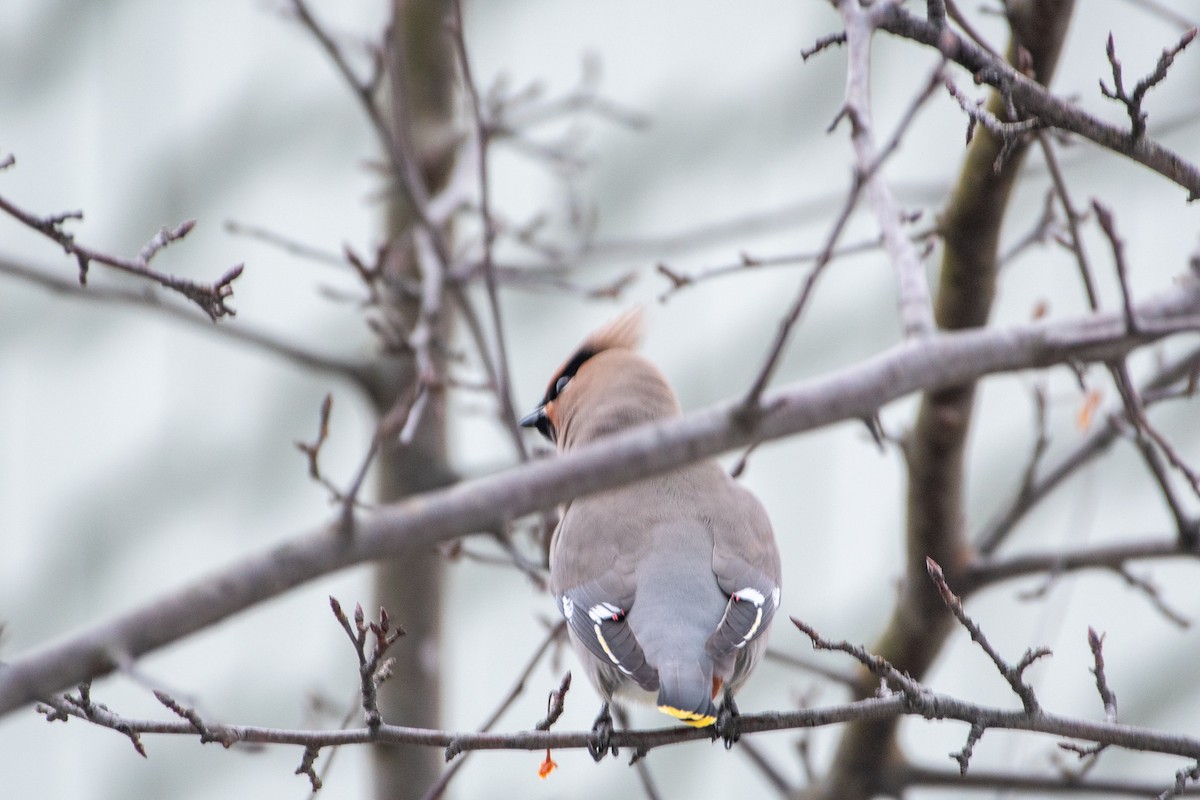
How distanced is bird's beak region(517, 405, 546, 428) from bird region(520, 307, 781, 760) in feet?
2.47

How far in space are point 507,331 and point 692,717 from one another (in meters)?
3.73

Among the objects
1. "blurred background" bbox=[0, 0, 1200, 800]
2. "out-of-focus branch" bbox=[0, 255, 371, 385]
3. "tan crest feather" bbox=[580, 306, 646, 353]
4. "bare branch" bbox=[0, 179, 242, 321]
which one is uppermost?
"blurred background" bbox=[0, 0, 1200, 800]

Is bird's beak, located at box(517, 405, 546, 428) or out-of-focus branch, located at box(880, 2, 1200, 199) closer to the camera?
out-of-focus branch, located at box(880, 2, 1200, 199)

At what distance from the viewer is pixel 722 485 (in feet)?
10.2

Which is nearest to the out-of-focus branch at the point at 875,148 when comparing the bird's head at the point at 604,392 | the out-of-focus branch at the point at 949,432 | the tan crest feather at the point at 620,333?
the out-of-focus branch at the point at 949,432

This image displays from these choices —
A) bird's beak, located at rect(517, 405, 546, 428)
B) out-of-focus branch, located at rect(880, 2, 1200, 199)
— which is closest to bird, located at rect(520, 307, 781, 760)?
bird's beak, located at rect(517, 405, 546, 428)

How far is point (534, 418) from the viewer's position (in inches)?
154

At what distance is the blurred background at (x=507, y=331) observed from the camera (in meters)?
5.51

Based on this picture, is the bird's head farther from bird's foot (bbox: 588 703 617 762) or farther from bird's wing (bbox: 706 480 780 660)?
bird's foot (bbox: 588 703 617 762)

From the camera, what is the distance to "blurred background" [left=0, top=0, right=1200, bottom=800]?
551 cm

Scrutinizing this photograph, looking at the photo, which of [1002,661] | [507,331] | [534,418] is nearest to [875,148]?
[1002,661]

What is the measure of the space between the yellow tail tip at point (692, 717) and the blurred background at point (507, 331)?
125 inches

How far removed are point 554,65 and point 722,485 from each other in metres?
3.11

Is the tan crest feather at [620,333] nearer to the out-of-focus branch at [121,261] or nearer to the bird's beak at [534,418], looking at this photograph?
the bird's beak at [534,418]
